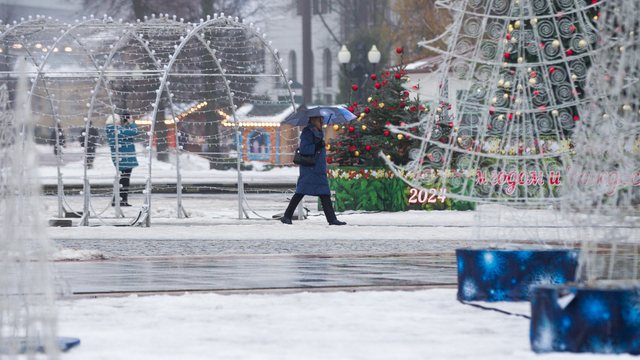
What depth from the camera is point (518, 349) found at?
5320mm

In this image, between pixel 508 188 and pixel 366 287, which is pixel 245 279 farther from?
pixel 508 188

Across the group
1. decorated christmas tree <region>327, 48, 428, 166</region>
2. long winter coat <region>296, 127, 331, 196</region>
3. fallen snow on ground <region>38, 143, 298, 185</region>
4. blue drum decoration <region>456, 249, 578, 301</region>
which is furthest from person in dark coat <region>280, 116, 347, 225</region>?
fallen snow on ground <region>38, 143, 298, 185</region>

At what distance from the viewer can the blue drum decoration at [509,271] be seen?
687cm

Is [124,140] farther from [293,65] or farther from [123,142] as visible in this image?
[293,65]

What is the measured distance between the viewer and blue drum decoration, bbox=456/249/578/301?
22.5 feet

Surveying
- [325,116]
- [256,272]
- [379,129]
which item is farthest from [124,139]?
[256,272]

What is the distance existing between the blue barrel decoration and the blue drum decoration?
5.55ft

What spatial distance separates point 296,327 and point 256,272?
3.34 metres

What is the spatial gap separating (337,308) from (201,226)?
9.08 m

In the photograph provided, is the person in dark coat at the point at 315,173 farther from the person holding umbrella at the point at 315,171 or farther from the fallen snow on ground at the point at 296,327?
the fallen snow on ground at the point at 296,327

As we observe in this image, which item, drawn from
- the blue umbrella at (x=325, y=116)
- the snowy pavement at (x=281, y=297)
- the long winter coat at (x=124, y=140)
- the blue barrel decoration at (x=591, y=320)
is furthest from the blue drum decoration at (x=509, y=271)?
the long winter coat at (x=124, y=140)

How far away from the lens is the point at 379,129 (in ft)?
61.0

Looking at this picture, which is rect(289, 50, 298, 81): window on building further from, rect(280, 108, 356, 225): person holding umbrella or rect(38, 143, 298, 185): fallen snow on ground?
rect(280, 108, 356, 225): person holding umbrella

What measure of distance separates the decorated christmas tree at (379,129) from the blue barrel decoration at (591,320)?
1281cm
